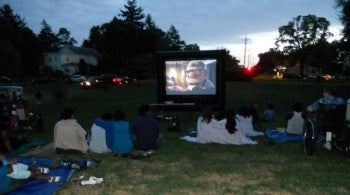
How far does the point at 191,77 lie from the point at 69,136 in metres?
10.6

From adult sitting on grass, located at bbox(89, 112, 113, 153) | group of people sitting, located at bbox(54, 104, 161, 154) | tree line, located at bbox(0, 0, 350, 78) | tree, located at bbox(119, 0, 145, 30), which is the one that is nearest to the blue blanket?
group of people sitting, located at bbox(54, 104, 161, 154)

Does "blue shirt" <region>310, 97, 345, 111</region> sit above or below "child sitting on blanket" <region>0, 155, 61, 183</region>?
above

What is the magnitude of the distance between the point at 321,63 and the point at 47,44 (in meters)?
82.4

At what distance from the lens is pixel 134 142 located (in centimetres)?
1137

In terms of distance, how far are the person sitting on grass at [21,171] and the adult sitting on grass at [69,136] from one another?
2.29m

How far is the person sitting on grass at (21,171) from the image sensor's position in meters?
6.88

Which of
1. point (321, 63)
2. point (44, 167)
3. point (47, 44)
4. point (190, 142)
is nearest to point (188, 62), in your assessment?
point (190, 142)

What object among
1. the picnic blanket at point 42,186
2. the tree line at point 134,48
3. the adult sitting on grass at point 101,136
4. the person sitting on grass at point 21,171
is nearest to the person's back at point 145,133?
the adult sitting on grass at point 101,136

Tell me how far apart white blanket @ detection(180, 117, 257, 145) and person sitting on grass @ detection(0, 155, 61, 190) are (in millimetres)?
5542

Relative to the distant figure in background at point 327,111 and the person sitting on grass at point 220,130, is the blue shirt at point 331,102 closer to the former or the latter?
the distant figure in background at point 327,111

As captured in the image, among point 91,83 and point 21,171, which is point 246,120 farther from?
point 91,83

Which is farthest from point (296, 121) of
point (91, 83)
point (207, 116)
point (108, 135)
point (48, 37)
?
point (48, 37)

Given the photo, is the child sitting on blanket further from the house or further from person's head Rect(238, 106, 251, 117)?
the house

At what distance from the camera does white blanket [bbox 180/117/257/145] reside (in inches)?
474
